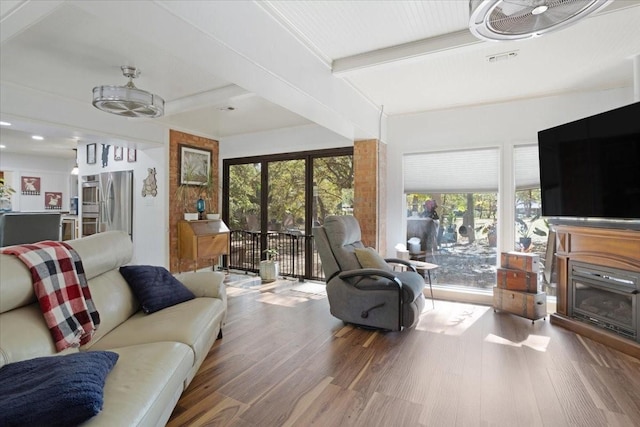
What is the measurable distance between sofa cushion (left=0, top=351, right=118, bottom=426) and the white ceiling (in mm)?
1583

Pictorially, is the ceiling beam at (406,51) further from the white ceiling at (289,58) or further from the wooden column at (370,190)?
the wooden column at (370,190)

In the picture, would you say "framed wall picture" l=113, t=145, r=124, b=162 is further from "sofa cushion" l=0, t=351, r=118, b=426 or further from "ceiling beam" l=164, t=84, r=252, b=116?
"sofa cushion" l=0, t=351, r=118, b=426

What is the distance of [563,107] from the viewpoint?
12.0 feet

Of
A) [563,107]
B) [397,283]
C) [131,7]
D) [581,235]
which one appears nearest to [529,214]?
[581,235]

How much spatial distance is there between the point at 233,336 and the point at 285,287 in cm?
185

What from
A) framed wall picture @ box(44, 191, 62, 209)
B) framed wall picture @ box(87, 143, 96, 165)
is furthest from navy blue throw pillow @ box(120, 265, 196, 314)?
framed wall picture @ box(44, 191, 62, 209)

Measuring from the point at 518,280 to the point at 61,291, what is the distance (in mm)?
3949

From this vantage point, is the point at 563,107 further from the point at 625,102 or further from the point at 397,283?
the point at 397,283

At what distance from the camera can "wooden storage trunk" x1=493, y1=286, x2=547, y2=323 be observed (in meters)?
3.31

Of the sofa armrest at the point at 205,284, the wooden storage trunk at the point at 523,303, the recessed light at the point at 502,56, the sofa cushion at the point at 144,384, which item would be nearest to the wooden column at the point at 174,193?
the sofa armrest at the point at 205,284

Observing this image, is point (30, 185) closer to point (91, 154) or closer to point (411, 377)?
point (91, 154)

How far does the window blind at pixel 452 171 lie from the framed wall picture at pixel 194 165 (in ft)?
11.2

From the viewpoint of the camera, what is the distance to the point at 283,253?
5.44m

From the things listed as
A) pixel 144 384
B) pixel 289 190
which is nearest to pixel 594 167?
pixel 144 384
